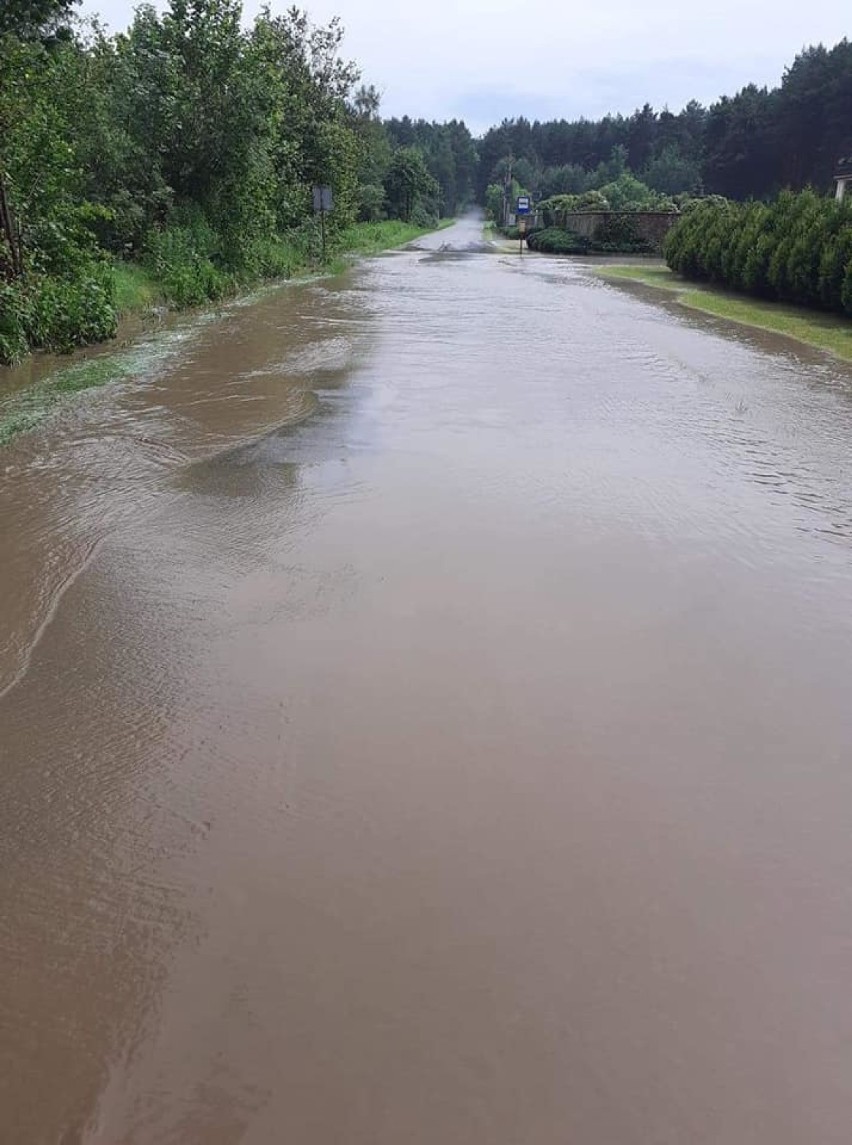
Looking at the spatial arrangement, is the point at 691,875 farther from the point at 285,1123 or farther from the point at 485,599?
the point at 485,599

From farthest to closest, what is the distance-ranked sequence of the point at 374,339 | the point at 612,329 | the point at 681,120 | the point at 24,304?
the point at 681,120 → the point at 612,329 → the point at 374,339 → the point at 24,304

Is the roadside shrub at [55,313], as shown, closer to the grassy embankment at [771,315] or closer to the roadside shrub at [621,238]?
the grassy embankment at [771,315]

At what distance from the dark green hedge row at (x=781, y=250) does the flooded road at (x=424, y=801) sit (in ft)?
38.2

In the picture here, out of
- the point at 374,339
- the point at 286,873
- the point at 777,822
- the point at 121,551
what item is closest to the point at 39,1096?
the point at 286,873

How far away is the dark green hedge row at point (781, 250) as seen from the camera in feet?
56.2

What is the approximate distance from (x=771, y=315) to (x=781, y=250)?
236cm

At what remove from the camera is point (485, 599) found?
4.93 metres

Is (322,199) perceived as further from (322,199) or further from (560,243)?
(560,243)

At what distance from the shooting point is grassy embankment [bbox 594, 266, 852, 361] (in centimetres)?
1494

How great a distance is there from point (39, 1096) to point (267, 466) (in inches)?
222

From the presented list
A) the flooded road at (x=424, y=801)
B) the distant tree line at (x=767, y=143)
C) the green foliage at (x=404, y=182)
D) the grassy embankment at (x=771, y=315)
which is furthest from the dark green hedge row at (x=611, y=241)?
the flooded road at (x=424, y=801)

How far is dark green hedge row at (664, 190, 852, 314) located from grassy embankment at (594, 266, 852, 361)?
37 cm

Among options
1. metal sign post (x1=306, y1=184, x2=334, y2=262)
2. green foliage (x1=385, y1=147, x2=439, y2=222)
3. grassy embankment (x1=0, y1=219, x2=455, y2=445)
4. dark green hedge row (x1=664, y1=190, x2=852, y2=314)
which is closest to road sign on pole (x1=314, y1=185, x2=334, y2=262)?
metal sign post (x1=306, y1=184, x2=334, y2=262)

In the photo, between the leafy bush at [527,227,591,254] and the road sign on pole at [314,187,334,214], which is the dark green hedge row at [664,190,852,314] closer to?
the road sign on pole at [314,187,334,214]
